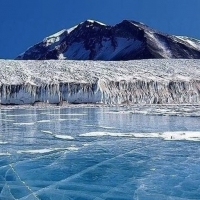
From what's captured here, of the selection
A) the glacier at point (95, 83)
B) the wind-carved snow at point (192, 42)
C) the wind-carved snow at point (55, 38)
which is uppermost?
the wind-carved snow at point (55, 38)

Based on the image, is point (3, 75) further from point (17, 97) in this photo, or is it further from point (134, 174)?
point (134, 174)

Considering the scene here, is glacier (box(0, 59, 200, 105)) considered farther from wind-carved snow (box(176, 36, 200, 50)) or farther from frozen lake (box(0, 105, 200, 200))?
wind-carved snow (box(176, 36, 200, 50))

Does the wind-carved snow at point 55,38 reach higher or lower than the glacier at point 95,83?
higher

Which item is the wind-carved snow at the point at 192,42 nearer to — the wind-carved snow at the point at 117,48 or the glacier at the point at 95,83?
the wind-carved snow at the point at 117,48

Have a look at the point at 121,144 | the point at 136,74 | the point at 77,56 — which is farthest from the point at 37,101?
the point at 77,56

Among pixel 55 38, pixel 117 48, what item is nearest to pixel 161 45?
pixel 117 48

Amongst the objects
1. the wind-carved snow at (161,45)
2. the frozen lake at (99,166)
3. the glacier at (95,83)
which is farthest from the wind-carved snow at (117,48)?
the frozen lake at (99,166)

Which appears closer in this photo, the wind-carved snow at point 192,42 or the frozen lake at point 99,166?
the frozen lake at point 99,166

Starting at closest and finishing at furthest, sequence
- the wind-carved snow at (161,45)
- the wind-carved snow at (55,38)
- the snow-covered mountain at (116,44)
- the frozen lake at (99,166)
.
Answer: the frozen lake at (99,166) < the wind-carved snow at (161,45) < the snow-covered mountain at (116,44) < the wind-carved snow at (55,38)
